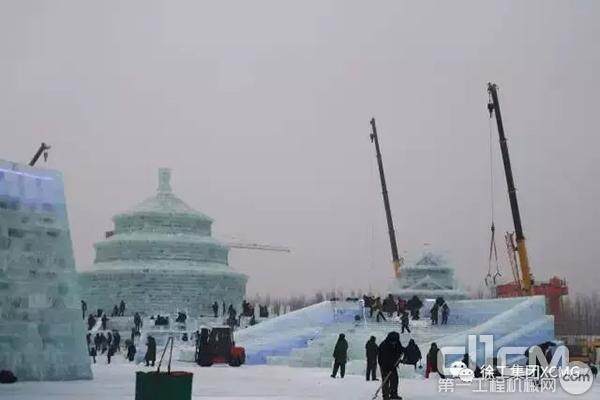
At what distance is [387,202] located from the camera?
6131 centimetres

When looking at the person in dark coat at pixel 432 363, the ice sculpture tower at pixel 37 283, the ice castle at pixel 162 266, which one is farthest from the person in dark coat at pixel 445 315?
the ice sculpture tower at pixel 37 283

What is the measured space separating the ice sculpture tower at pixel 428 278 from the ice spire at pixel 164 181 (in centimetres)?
1636

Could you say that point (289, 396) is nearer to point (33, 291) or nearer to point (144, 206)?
point (33, 291)

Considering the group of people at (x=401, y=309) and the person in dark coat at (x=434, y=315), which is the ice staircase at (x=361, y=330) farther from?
the group of people at (x=401, y=309)

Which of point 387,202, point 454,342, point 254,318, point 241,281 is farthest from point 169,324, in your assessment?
point 387,202

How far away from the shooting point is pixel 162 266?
52156mm

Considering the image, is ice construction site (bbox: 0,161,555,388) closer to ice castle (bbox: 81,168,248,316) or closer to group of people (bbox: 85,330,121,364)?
ice castle (bbox: 81,168,248,316)

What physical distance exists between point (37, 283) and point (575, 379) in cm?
1260

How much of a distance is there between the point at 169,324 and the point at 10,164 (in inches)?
1015

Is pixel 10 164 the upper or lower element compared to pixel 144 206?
lower

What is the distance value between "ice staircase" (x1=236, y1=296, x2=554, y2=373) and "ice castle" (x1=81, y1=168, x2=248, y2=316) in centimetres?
1521

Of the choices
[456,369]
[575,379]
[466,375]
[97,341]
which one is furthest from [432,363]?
[97,341]

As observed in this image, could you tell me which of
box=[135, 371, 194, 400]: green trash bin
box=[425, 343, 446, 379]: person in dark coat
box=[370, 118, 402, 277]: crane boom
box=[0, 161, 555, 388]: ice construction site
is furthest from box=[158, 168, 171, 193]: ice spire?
box=[135, 371, 194, 400]: green trash bin

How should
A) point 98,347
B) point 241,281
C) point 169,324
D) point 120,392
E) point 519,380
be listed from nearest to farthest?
1. point 120,392
2. point 519,380
3. point 98,347
4. point 169,324
5. point 241,281
